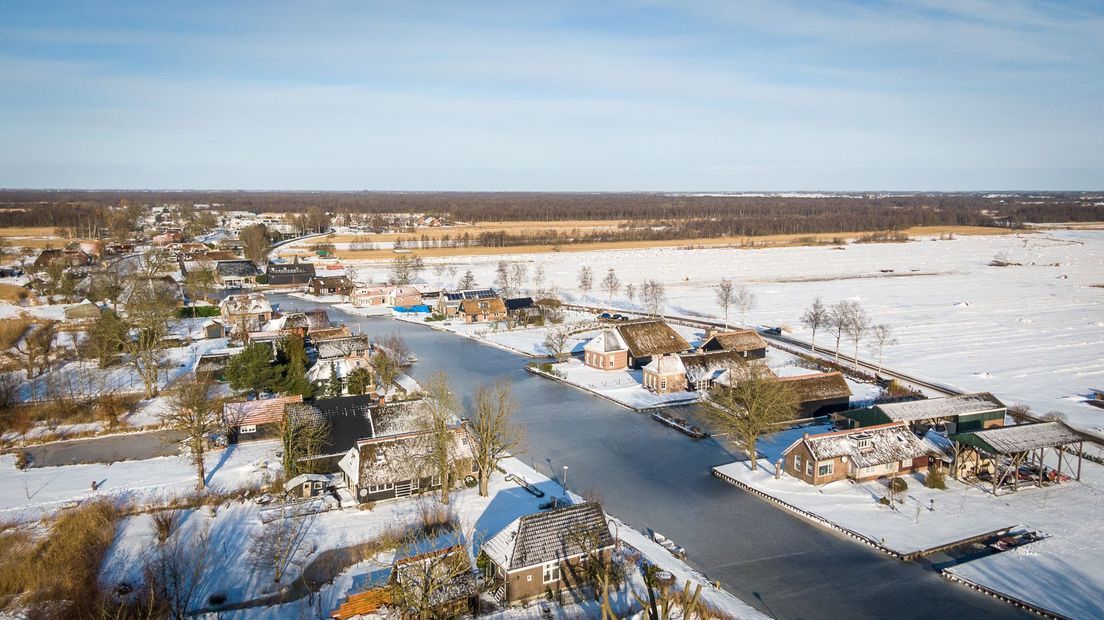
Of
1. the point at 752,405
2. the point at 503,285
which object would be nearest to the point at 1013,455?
the point at 752,405

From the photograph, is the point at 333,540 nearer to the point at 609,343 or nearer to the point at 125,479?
the point at 125,479

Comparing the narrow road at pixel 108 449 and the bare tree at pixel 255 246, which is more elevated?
the bare tree at pixel 255 246

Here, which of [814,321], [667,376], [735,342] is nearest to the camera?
[667,376]

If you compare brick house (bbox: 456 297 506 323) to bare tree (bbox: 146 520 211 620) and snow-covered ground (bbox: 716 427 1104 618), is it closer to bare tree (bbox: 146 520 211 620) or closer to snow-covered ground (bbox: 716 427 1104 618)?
snow-covered ground (bbox: 716 427 1104 618)

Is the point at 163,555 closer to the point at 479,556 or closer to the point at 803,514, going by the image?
the point at 479,556

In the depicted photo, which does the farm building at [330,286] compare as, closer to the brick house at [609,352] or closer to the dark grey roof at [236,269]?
the dark grey roof at [236,269]

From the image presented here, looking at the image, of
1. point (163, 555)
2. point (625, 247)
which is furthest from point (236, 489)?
point (625, 247)

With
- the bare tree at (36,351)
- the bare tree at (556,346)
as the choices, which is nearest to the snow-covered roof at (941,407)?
the bare tree at (556,346)
